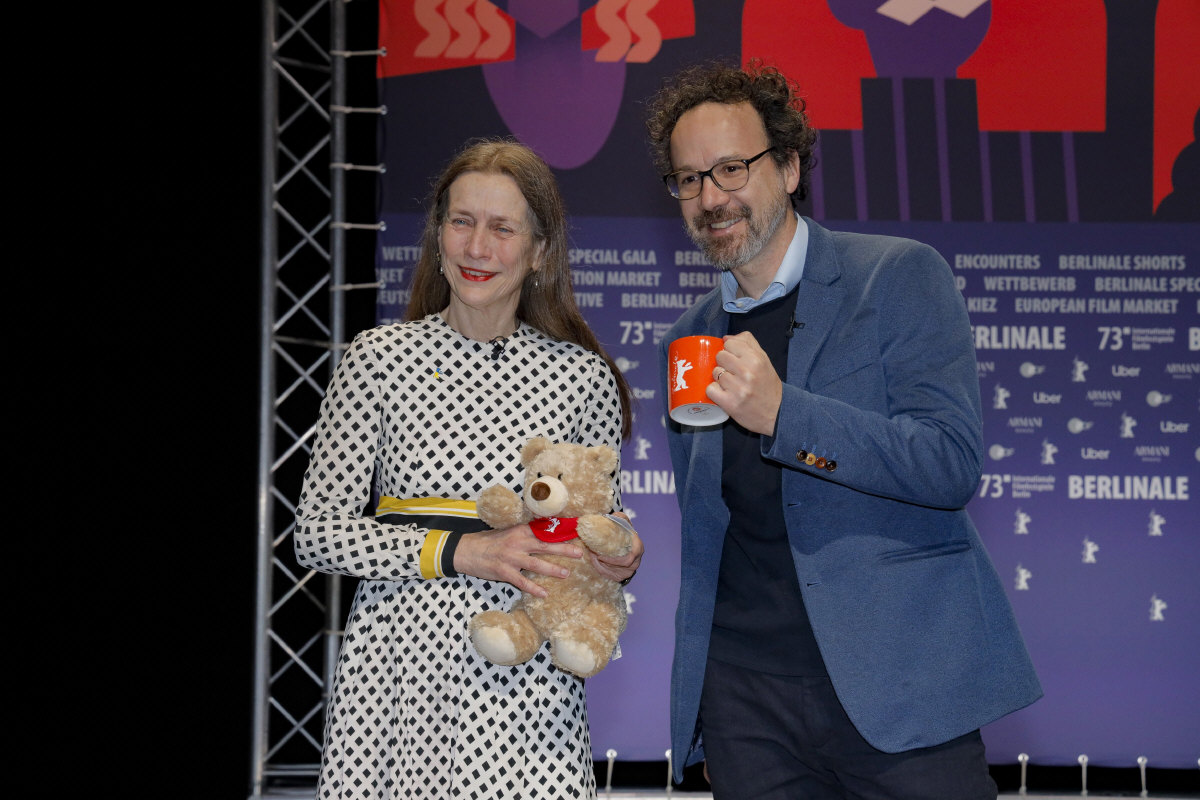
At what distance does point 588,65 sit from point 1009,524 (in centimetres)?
269

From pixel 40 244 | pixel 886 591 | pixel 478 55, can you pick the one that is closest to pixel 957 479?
pixel 886 591

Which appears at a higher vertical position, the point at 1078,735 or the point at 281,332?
the point at 281,332

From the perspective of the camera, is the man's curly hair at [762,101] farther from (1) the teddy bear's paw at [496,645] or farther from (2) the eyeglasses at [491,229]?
(1) the teddy bear's paw at [496,645]

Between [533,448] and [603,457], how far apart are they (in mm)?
134

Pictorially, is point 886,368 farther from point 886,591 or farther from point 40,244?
point 40,244

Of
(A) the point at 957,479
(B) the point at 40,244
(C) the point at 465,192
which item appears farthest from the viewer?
(B) the point at 40,244

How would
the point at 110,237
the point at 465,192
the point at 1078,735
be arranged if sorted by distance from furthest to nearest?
1. the point at 1078,735
2. the point at 110,237
3. the point at 465,192

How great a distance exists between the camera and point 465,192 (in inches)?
79.6


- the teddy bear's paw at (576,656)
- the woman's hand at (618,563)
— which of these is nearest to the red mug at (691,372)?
the woman's hand at (618,563)

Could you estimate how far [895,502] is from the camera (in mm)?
1788

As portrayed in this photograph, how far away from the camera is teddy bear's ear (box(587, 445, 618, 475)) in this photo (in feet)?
6.15

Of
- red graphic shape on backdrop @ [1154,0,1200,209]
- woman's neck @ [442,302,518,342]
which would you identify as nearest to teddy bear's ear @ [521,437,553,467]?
woman's neck @ [442,302,518,342]

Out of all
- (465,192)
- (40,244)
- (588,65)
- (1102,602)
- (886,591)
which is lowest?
(1102,602)

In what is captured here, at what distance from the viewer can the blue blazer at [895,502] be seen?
164 centimetres
